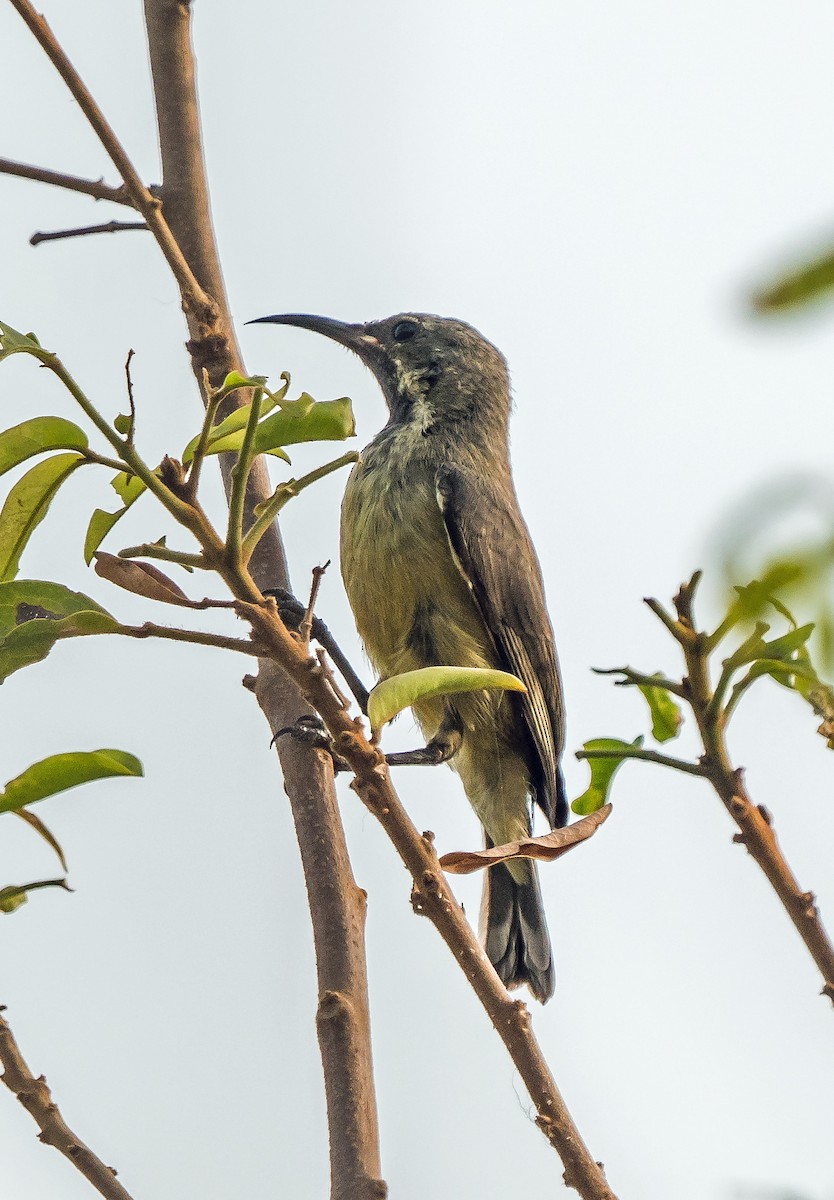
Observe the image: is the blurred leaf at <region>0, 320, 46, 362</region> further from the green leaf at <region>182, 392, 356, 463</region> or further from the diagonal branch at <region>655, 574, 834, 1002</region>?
the diagonal branch at <region>655, 574, 834, 1002</region>

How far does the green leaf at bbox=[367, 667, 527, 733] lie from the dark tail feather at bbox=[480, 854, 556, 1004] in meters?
2.65

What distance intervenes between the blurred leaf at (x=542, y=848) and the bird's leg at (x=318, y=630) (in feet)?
3.36

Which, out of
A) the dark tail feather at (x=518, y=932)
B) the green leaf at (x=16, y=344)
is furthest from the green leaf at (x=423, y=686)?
the dark tail feather at (x=518, y=932)

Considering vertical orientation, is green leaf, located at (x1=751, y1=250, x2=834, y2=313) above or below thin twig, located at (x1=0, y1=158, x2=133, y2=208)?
below

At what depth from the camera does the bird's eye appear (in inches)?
213

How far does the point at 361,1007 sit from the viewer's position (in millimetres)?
2469

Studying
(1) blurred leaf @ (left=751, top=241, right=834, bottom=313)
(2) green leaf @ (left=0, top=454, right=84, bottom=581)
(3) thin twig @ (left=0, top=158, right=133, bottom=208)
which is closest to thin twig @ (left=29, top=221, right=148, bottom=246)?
(3) thin twig @ (left=0, top=158, right=133, bottom=208)

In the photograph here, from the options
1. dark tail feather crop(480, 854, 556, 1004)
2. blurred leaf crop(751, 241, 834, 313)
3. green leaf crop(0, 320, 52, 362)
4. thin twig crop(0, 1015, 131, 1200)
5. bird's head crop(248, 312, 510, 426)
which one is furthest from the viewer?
bird's head crop(248, 312, 510, 426)

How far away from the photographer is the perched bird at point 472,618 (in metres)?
4.17

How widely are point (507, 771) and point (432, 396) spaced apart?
1529mm

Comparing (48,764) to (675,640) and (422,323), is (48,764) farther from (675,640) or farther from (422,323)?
(422,323)

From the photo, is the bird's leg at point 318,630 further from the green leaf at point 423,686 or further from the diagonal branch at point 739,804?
the diagonal branch at point 739,804

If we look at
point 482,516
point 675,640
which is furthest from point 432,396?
point 675,640

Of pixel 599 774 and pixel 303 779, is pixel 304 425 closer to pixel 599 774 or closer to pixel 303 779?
pixel 599 774
